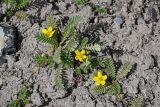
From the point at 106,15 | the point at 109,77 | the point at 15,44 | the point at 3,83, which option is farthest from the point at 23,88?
the point at 106,15

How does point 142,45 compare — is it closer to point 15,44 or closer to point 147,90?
point 147,90

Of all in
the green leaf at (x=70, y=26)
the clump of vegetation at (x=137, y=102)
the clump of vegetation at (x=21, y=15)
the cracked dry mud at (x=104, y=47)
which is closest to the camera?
the clump of vegetation at (x=137, y=102)

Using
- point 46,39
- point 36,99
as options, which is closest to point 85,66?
point 46,39

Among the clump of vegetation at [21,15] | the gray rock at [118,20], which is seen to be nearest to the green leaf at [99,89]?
the gray rock at [118,20]

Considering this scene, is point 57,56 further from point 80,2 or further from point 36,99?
point 80,2

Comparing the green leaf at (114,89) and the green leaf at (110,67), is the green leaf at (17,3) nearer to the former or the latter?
the green leaf at (110,67)

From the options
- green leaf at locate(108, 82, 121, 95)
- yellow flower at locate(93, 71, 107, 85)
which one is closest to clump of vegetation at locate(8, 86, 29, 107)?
yellow flower at locate(93, 71, 107, 85)
